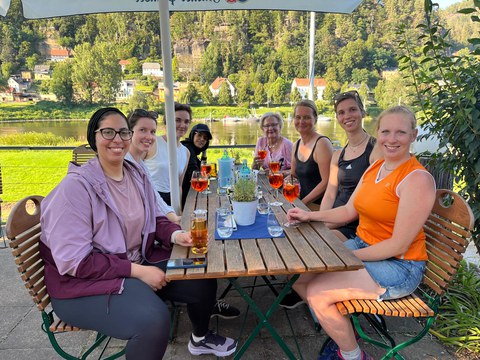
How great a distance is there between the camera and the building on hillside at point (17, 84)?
17.1 meters

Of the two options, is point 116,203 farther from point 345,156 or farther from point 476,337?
point 476,337

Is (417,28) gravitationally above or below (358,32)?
below

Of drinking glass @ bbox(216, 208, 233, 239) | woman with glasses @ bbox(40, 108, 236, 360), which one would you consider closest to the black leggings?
woman with glasses @ bbox(40, 108, 236, 360)

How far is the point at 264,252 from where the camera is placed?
1.41 metres

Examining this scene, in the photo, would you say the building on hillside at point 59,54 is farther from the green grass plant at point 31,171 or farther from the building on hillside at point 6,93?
the green grass plant at point 31,171

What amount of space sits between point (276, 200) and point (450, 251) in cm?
108

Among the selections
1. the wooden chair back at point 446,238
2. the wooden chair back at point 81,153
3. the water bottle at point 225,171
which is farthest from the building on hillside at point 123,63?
the wooden chair back at point 446,238

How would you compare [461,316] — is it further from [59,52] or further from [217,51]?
[59,52]

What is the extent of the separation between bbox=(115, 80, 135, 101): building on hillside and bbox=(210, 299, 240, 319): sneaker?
682 inches

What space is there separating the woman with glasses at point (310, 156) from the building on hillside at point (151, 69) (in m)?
15.4

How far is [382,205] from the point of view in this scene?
1597 mm

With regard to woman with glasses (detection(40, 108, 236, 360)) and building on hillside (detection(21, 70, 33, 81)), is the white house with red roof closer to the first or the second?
building on hillside (detection(21, 70, 33, 81))

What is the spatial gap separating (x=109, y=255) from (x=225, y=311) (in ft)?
3.18

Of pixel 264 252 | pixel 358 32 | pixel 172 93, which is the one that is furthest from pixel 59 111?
pixel 264 252
